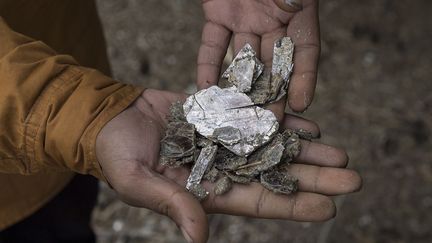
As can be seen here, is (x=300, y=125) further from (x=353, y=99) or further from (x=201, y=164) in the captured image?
(x=353, y=99)

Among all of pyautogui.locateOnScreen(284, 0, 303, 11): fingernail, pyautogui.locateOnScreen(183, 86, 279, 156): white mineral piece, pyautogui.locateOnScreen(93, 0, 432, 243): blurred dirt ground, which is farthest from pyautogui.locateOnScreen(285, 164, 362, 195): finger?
pyautogui.locateOnScreen(93, 0, 432, 243): blurred dirt ground

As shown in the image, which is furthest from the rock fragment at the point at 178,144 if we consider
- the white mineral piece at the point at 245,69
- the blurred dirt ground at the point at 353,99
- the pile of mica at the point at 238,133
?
the blurred dirt ground at the point at 353,99

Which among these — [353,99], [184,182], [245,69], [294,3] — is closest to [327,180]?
[184,182]

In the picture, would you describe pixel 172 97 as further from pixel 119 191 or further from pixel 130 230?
pixel 130 230

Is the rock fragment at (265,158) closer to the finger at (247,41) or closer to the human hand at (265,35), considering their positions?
the human hand at (265,35)

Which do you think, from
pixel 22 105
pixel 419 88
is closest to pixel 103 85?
pixel 22 105
